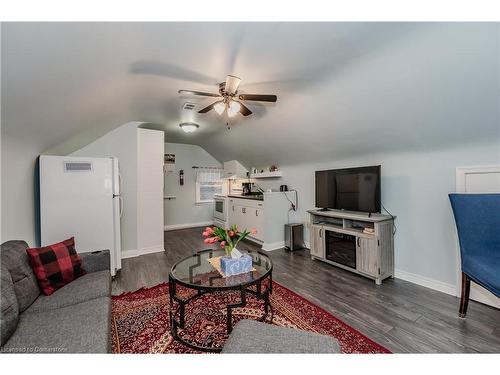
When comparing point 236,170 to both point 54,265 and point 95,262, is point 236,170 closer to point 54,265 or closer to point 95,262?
point 95,262

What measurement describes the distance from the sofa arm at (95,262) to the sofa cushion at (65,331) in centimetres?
68

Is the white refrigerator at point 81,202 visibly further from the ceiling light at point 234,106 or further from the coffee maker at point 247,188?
the coffee maker at point 247,188

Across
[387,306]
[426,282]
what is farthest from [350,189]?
[387,306]

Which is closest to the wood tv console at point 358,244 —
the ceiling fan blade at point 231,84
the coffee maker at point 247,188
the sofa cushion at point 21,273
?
the coffee maker at point 247,188

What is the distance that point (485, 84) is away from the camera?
1709mm

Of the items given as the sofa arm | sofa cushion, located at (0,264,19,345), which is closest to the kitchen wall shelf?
the sofa arm

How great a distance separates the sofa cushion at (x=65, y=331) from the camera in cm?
107

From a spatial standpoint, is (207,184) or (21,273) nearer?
(21,273)

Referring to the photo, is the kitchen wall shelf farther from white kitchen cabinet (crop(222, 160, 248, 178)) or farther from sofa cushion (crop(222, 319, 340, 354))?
sofa cushion (crop(222, 319, 340, 354))

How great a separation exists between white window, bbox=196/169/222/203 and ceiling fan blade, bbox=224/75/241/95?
4342 millimetres

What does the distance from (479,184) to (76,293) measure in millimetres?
3768

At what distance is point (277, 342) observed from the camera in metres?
1.04

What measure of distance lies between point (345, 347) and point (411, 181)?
214cm
